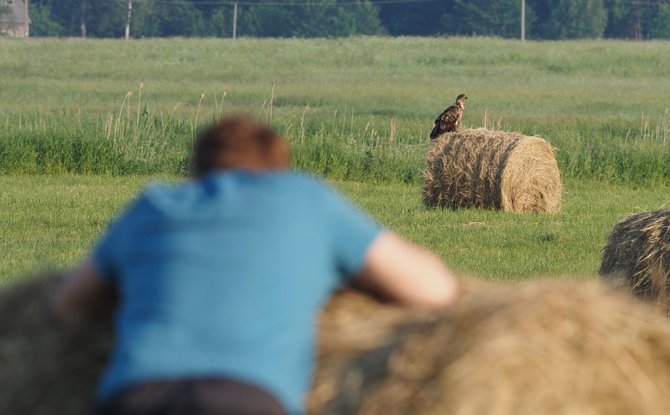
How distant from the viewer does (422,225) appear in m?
14.8

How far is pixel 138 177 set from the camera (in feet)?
65.1

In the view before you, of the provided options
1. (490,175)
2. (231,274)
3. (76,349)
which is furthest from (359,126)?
(231,274)

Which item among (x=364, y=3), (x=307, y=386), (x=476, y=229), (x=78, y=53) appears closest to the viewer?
(x=307, y=386)

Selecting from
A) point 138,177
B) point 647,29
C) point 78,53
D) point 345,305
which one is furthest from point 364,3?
point 345,305

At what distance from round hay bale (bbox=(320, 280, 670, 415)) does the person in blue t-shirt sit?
217 mm

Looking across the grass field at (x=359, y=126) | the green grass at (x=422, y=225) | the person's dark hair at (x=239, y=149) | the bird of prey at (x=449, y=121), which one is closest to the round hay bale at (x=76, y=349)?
the person's dark hair at (x=239, y=149)

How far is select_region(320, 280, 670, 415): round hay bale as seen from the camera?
11.5 ft

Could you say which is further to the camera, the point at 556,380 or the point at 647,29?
the point at 647,29

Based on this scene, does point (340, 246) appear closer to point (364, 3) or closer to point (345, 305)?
point (345, 305)

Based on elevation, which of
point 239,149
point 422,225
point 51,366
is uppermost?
point 239,149

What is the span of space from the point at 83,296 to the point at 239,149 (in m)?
0.68

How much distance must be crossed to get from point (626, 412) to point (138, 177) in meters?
16.5

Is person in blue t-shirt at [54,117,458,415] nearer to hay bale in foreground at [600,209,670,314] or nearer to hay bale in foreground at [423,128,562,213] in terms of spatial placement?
hay bale in foreground at [600,209,670,314]

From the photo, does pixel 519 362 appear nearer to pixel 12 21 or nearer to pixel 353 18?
pixel 12 21
